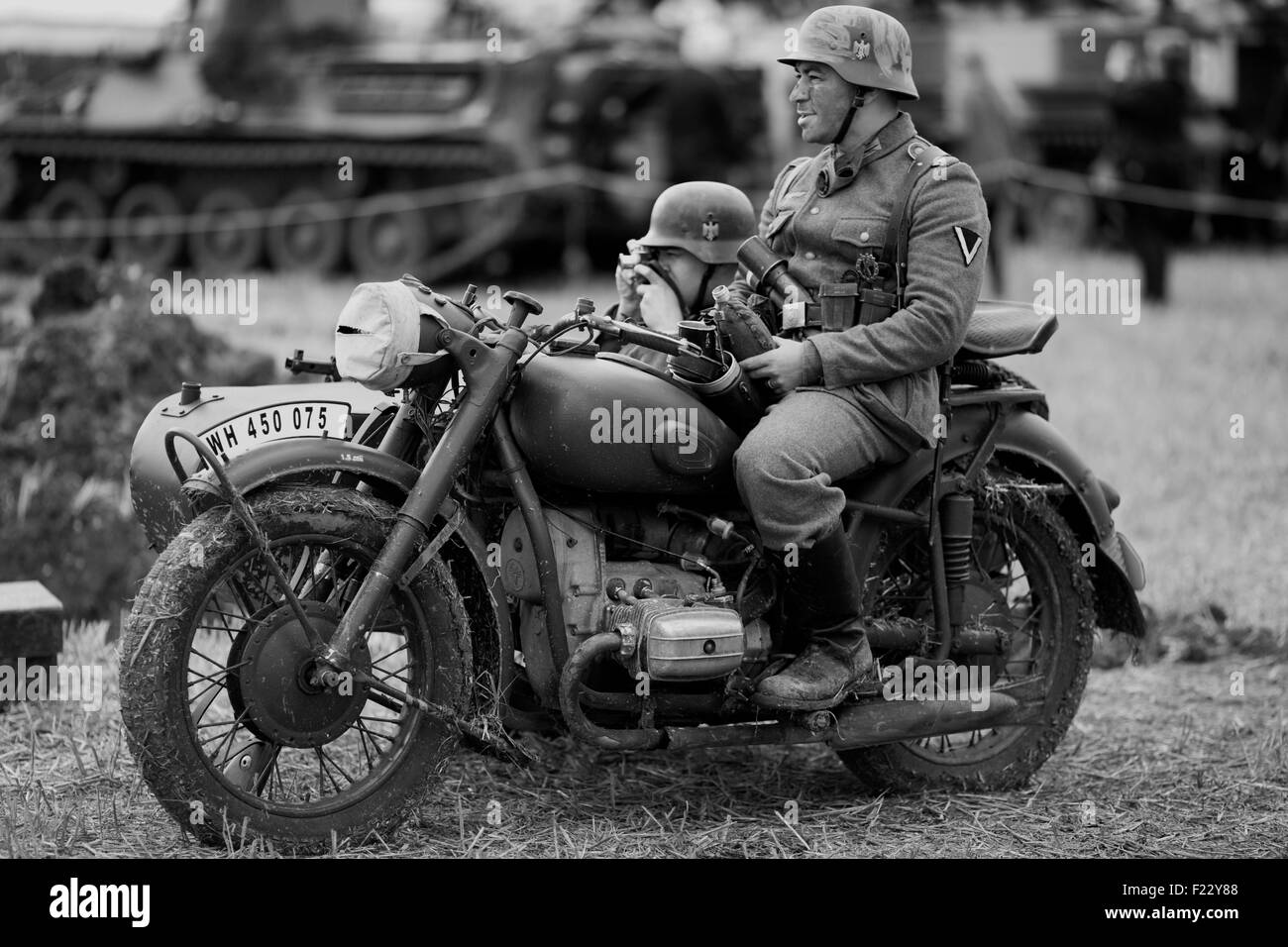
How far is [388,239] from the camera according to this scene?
61.5 feet

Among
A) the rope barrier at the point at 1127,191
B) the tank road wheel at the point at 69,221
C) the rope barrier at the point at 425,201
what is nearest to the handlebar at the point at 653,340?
the rope barrier at the point at 1127,191

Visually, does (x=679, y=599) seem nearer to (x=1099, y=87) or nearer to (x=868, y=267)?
(x=868, y=267)

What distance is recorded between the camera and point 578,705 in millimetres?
4676

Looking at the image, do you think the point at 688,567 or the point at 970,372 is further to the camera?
the point at 970,372

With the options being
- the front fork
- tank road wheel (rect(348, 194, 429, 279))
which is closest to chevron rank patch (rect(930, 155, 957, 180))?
the front fork

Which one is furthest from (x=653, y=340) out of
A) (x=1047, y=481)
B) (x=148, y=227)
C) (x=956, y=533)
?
(x=148, y=227)

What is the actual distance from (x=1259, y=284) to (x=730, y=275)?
14587mm

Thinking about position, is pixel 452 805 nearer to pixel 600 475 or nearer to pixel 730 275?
pixel 600 475

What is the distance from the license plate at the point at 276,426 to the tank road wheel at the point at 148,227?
14.4 metres

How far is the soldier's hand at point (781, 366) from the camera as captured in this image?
4.79m

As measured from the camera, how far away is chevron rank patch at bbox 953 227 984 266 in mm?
4824

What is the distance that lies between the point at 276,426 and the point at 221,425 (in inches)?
5.7
